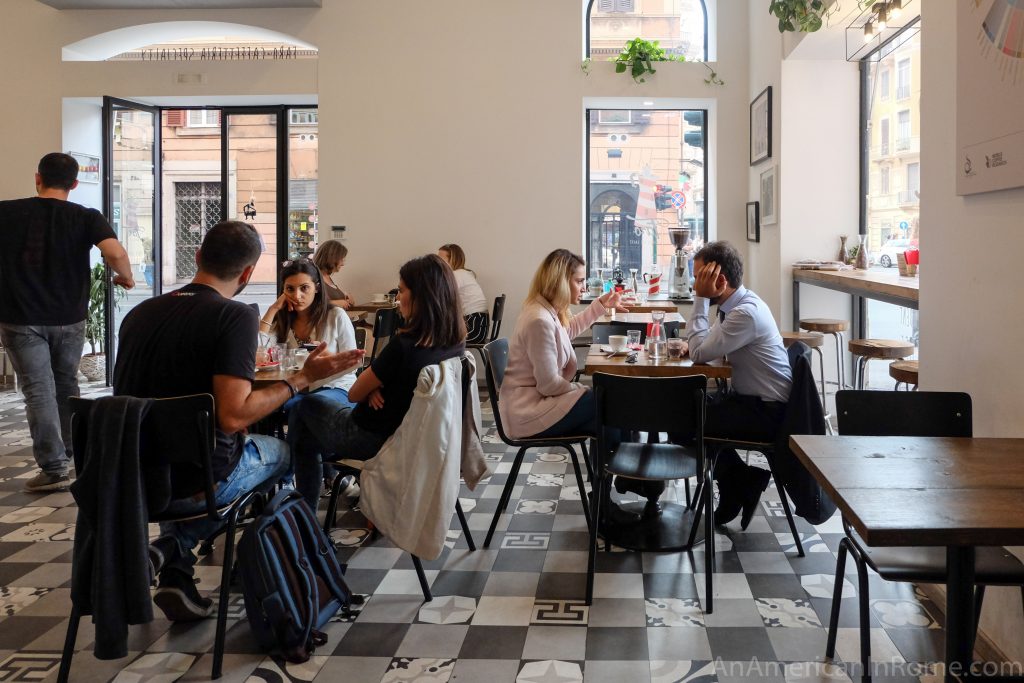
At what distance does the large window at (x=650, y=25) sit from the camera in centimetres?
774

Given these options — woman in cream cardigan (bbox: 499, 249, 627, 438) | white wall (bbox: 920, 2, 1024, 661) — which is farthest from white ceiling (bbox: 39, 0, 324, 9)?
white wall (bbox: 920, 2, 1024, 661)

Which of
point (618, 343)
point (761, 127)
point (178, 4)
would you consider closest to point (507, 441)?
point (618, 343)

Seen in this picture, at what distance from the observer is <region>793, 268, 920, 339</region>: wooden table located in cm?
395

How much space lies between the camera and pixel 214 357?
2414mm

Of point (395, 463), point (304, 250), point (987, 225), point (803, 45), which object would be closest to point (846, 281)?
point (803, 45)

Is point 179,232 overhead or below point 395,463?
overhead

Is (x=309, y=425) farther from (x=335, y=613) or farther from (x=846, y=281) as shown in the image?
(x=846, y=281)

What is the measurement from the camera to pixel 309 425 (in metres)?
3.18

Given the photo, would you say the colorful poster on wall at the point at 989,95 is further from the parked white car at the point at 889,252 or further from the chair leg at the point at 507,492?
the parked white car at the point at 889,252

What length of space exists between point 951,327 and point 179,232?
783 centimetres

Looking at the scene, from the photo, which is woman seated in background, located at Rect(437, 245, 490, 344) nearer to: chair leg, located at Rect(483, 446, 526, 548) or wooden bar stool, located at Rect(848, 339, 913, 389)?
wooden bar stool, located at Rect(848, 339, 913, 389)

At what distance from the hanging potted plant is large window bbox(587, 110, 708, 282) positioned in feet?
15.1

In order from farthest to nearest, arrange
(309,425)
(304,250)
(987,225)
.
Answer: (304,250) → (309,425) → (987,225)

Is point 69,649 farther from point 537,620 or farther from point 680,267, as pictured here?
point 680,267
